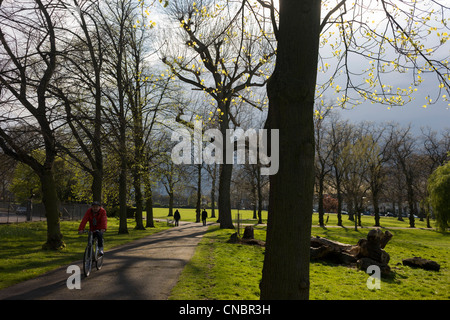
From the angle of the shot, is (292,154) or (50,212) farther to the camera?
(50,212)

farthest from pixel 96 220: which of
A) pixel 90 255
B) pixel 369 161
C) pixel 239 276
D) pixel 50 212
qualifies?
pixel 369 161

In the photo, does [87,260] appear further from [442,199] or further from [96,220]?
[442,199]

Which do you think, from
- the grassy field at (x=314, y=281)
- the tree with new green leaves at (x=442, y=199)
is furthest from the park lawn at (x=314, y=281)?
the tree with new green leaves at (x=442, y=199)

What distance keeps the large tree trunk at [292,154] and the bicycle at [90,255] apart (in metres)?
5.53

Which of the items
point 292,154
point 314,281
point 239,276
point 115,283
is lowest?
point 314,281

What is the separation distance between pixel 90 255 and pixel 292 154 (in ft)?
21.0

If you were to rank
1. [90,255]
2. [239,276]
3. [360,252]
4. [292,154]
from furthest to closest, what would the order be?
[360,252]
[239,276]
[90,255]
[292,154]

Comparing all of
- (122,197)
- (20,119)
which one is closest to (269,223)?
(20,119)

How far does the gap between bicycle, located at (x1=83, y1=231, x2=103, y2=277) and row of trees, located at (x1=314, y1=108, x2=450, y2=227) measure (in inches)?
1084

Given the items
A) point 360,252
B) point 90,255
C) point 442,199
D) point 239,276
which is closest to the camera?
point 90,255

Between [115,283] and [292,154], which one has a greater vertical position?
[292,154]

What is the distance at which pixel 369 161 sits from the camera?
41.1 m

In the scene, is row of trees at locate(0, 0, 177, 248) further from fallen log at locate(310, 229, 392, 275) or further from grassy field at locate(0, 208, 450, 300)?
fallen log at locate(310, 229, 392, 275)
